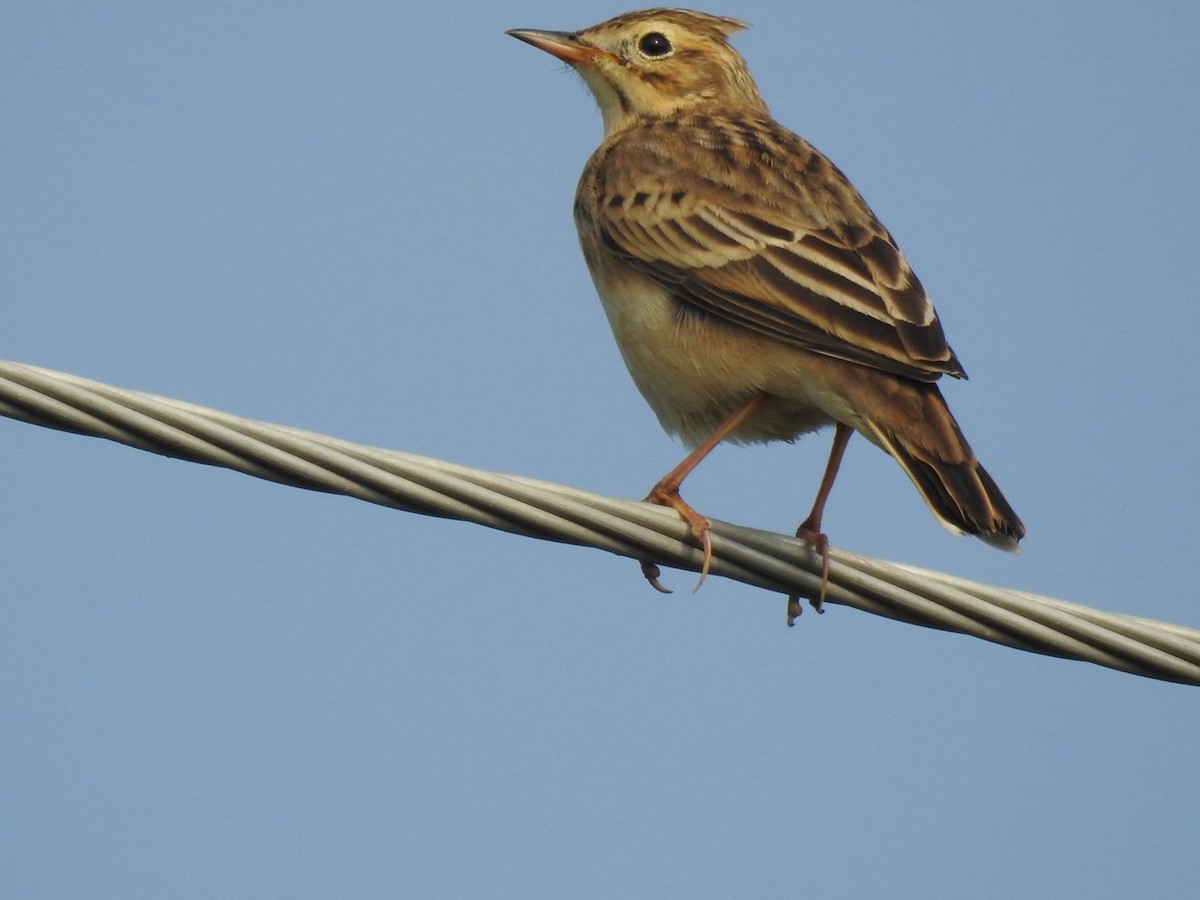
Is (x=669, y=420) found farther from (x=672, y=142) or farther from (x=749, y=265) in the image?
(x=672, y=142)

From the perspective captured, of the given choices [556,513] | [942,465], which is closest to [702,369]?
[942,465]

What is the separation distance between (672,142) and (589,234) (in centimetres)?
76

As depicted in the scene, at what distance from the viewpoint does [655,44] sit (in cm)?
1020

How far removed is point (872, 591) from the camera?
18.3 feet

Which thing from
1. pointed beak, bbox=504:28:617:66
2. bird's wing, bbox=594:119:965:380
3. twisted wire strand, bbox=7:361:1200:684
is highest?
pointed beak, bbox=504:28:617:66

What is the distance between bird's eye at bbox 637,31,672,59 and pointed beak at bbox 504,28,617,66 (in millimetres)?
203

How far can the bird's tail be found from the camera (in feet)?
21.1

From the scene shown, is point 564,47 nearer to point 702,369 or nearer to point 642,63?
point 642,63

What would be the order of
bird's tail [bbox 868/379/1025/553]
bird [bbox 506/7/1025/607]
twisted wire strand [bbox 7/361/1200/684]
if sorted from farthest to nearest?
1. bird [bbox 506/7/1025/607]
2. bird's tail [bbox 868/379/1025/553]
3. twisted wire strand [bbox 7/361/1200/684]

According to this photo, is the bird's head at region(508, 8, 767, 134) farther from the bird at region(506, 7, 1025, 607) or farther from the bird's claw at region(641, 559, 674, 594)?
the bird's claw at region(641, 559, 674, 594)

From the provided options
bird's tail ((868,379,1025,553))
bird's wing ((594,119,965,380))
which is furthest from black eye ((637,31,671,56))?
bird's tail ((868,379,1025,553))

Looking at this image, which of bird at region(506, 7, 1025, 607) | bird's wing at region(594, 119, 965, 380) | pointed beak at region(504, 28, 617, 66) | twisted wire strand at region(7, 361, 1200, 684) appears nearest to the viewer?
twisted wire strand at region(7, 361, 1200, 684)

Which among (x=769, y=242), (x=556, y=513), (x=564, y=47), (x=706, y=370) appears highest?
(x=564, y=47)

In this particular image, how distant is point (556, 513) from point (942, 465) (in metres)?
2.12
